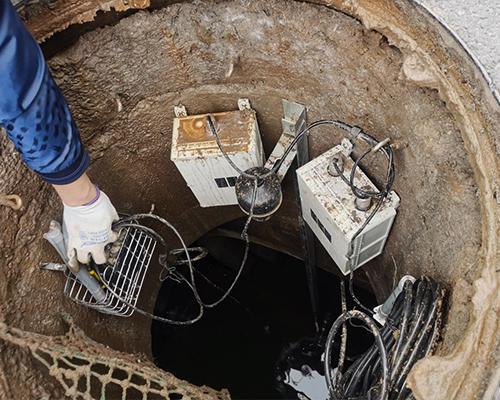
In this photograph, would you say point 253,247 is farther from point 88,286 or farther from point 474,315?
point 474,315

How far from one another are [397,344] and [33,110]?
1.37 meters

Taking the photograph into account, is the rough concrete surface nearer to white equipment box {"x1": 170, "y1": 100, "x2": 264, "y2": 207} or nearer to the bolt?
the bolt

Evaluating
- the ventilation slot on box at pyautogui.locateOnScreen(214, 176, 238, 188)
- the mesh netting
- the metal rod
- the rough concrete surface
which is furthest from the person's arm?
the rough concrete surface

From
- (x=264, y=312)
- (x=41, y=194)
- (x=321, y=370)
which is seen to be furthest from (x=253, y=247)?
(x=41, y=194)

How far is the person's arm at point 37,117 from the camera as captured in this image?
1490 mm

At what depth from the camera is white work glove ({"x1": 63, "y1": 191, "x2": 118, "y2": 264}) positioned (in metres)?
2.08

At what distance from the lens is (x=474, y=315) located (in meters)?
1.59

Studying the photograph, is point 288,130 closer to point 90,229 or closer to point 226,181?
point 226,181

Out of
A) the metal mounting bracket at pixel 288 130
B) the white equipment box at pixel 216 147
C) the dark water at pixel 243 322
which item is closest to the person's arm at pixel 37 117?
the white equipment box at pixel 216 147

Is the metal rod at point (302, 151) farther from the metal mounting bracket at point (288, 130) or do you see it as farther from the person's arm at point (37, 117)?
the person's arm at point (37, 117)

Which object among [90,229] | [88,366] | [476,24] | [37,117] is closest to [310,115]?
[476,24]

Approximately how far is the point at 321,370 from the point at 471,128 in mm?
2144

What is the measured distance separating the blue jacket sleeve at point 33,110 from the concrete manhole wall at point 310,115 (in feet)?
1.63

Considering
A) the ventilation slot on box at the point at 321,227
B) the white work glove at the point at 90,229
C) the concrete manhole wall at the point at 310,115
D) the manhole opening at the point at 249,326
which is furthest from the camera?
the manhole opening at the point at 249,326
